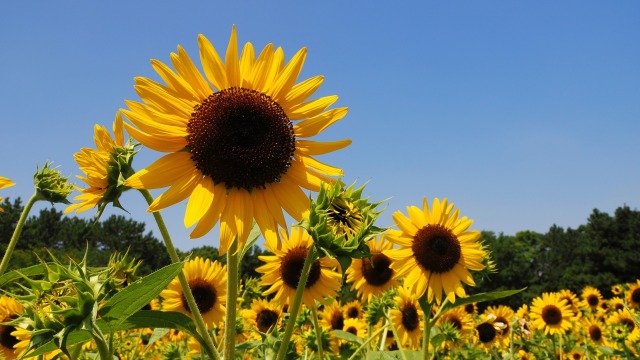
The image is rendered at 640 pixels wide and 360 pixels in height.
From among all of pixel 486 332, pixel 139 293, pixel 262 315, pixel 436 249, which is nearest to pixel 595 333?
pixel 486 332

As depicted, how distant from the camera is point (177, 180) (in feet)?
7.41

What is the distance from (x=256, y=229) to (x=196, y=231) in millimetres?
309

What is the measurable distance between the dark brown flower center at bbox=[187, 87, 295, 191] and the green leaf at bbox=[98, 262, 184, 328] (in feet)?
2.33

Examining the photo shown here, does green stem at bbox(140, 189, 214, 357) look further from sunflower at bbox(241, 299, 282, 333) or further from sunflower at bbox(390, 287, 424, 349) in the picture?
sunflower at bbox(390, 287, 424, 349)

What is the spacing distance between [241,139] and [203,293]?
2.64 meters

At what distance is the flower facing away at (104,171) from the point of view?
2.53 m

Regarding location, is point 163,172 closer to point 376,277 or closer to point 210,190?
point 210,190

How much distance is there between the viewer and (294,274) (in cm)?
457

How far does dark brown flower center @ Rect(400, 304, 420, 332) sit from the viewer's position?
20.2 feet

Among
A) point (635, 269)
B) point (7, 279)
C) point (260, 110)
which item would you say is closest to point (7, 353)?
point (7, 279)

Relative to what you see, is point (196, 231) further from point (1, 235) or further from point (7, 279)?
point (1, 235)

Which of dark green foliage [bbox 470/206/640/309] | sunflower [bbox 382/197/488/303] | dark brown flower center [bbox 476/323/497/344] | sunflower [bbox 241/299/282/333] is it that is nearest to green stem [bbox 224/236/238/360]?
sunflower [bbox 382/197/488/303]

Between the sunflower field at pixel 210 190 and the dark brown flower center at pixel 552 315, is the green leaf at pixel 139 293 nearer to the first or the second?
the sunflower field at pixel 210 190

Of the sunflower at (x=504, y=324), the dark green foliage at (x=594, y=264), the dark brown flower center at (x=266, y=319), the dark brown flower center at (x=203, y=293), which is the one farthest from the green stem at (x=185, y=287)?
the dark green foliage at (x=594, y=264)
